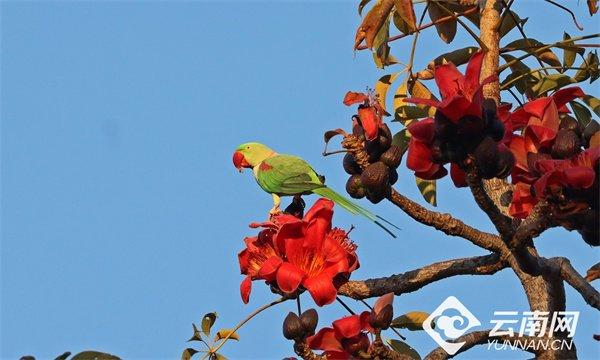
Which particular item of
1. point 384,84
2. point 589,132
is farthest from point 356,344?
point 384,84

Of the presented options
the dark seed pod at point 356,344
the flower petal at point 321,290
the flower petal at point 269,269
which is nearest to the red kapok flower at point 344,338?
the dark seed pod at point 356,344

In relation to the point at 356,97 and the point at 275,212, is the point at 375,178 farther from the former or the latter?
the point at 275,212

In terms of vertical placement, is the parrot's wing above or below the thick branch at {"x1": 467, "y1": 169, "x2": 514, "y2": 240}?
above

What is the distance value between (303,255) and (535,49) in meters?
1.16

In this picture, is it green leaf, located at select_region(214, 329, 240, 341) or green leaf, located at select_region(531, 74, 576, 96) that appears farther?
green leaf, located at select_region(531, 74, 576, 96)

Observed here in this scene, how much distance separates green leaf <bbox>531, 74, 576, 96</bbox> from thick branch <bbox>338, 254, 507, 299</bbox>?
95 centimetres

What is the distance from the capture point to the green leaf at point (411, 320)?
2744 mm

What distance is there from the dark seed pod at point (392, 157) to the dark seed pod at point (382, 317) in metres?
0.32

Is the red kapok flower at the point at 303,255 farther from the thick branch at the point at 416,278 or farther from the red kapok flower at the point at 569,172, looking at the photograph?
the red kapok flower at the point at 569,172

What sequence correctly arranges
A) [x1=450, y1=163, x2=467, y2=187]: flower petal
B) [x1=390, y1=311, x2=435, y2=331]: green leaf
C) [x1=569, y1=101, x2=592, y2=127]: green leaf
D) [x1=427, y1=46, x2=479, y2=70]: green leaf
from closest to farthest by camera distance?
[x1=450, y1=163, x2=467, y2=187]: flower petal, [x1=390, y1=311, x2=435, y2=331]: green leaf, [x1=569, y1=101, x2=592, y2=127]: green leaf, [x1=427, y1=46, x2=479, y2=70]: green leaf

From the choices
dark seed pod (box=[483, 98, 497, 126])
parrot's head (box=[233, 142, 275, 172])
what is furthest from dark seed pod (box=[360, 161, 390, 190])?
parrot's head (box=[233, 142, 275, 172])

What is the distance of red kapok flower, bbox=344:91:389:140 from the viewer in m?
2.33

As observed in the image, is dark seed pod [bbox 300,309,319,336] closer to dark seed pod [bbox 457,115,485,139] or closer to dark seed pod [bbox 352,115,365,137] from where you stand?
dark seed pod [bbox 352,115,365,137]

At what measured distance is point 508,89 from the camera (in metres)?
3.34
